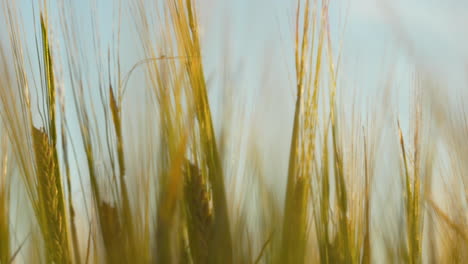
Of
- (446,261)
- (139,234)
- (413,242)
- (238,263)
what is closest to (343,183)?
(413,242)

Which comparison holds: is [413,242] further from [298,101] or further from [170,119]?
[170,119]

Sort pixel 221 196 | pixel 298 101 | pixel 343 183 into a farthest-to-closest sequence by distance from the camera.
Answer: pixel 343 183 → pixel 298 101 → pixel 221 196

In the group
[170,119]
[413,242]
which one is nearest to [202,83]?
[170,119]

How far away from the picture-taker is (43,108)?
1.12m

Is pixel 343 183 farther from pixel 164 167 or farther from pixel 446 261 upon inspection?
pixel 446 261

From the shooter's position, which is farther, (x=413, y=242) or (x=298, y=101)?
(x=413, y=242)

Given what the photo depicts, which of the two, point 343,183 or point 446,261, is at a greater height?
point 343,183

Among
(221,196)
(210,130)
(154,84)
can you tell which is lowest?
(221,196)

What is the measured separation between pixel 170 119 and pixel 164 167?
81mm

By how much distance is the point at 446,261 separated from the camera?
1.62 m

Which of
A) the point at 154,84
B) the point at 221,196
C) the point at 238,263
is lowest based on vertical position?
the point at 238,263

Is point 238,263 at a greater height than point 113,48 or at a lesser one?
lesser

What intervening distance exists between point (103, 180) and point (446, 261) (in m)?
0.98

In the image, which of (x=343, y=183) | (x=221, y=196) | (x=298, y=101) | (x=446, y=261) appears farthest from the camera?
(x=446, y=261)
